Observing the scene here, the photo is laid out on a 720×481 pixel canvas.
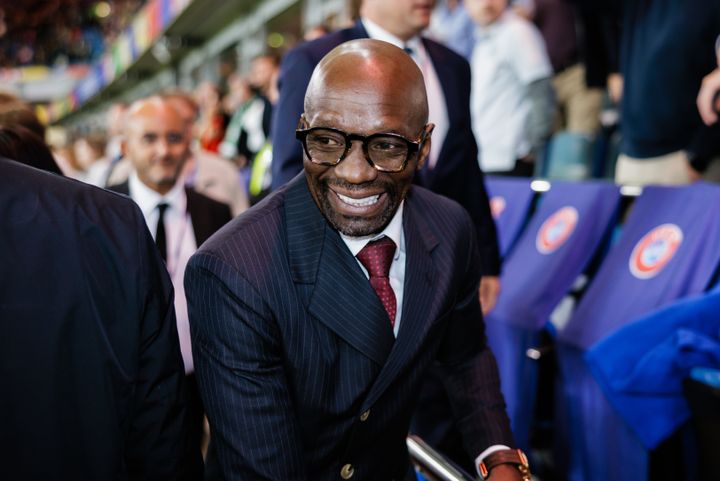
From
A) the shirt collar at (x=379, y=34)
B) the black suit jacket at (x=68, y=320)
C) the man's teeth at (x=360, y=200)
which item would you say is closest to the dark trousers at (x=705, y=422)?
the man's teeth at (x=360, y=200)

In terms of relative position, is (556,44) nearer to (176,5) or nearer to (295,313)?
(295,313)

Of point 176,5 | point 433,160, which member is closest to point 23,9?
point 176,5

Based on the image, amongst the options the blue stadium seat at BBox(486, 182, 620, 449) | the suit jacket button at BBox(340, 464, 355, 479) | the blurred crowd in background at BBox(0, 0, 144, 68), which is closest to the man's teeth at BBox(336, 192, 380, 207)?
the suit jacket button at BBox(340, 464, 355, 479)

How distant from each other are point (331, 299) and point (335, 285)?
3 centimetres

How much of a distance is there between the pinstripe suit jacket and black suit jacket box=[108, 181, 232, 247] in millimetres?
1145

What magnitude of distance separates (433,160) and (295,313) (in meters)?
1.14

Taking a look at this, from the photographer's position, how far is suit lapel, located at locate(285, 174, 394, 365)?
1433 mm

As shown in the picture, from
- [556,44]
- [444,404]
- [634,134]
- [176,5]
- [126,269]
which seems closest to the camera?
[126,269]

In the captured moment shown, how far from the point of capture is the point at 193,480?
4.67ft

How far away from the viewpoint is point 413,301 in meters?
1.51

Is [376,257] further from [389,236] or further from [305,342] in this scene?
[305,342]

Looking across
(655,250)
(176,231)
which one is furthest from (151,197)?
(655,250)

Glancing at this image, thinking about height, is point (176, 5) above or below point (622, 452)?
above

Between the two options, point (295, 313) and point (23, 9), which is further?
point (23, 9)
